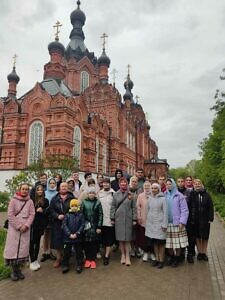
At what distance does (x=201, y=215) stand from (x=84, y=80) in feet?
125

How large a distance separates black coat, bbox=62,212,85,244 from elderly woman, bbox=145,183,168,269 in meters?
1.70

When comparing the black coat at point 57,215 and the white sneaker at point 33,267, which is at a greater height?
the black coat at point 57,215

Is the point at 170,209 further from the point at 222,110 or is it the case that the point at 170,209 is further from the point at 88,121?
the point at 88,121

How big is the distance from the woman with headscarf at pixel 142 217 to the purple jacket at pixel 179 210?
716mm

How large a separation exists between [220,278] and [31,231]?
4320mm

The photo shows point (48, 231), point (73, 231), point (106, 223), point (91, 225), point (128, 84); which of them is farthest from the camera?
point (128, 84)

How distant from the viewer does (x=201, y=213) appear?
7660 mm

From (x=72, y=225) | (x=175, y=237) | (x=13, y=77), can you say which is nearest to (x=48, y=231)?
(x=72, y=225)

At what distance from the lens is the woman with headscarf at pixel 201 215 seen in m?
7.60

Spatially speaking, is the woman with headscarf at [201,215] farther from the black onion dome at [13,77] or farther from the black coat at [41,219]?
the black onion dome at [13,77]

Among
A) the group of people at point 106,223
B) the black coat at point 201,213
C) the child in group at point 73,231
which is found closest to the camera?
the group of people at point 106,223

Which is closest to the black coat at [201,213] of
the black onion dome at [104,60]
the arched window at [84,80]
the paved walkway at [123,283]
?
the paved walkway at [123,283]

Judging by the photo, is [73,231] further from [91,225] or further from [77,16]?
[77,16]

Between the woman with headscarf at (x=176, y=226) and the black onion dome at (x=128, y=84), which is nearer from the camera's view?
the woman with headscarf at (x=176, y=226)
